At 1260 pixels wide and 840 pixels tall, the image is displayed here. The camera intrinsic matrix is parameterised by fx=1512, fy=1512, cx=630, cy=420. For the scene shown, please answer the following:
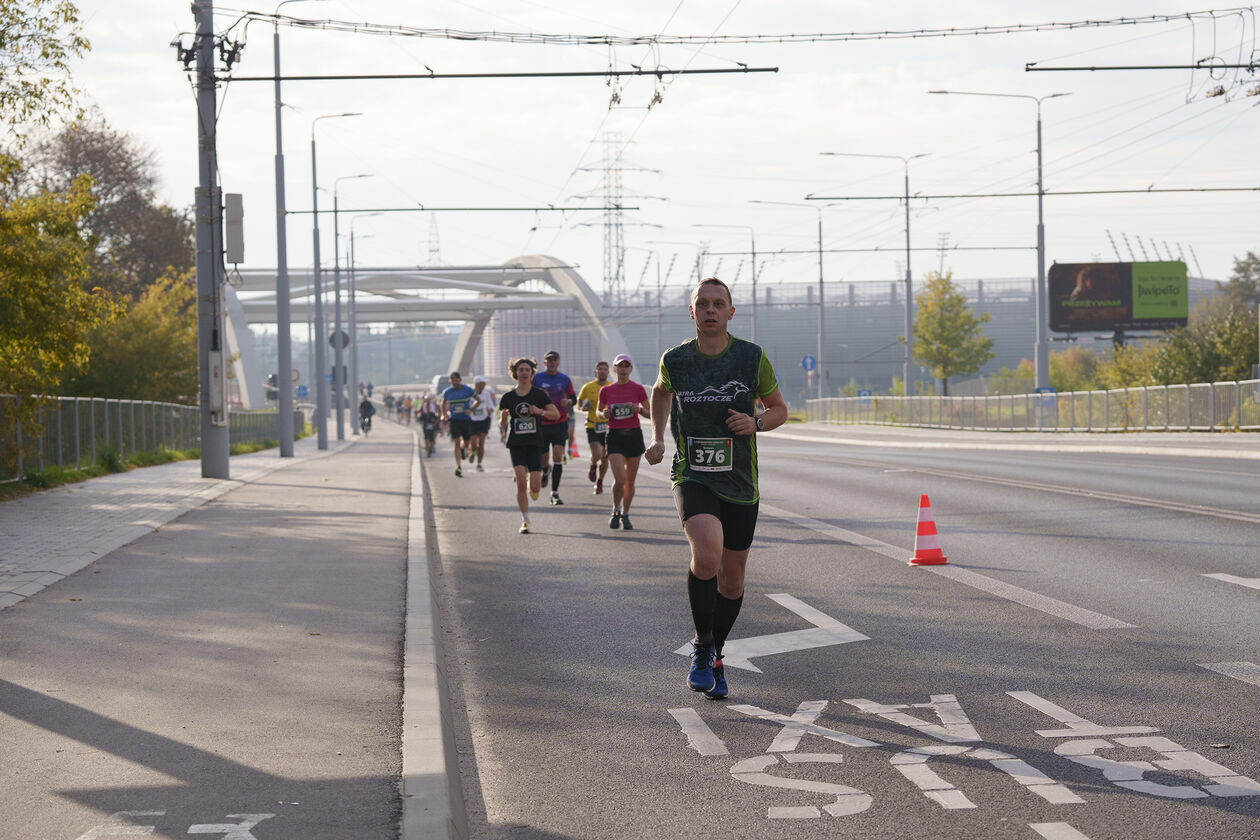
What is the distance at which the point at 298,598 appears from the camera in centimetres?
937

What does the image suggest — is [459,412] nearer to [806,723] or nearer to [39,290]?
[39,290]

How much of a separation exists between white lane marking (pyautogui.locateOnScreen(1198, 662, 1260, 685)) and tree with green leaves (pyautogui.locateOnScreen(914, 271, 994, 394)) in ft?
209

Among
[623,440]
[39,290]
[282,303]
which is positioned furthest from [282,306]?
[623,440]

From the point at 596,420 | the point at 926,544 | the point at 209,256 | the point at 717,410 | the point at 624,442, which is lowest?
the point at 926,544

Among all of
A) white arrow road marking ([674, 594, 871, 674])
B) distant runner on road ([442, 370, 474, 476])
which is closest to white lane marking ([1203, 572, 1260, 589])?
white arrow road marking ([674, 594, 871, 674])

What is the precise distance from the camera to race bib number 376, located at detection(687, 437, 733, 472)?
21.6 feet

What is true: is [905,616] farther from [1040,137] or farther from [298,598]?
[1040,137]

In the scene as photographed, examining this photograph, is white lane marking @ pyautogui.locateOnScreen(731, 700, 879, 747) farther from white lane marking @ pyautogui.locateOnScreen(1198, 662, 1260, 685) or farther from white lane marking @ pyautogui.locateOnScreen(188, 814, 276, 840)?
white lane marking @ pyautogui.locateOnScreen(188, 814, 276, 840)

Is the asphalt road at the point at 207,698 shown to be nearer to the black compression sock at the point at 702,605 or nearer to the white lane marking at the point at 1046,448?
the black compression sock at the point at 702,605

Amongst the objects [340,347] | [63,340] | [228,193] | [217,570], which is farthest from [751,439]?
[340,347]

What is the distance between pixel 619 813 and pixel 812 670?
243cm

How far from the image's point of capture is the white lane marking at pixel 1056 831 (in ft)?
14.7

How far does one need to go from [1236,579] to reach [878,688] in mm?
4338

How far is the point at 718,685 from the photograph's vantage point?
665 centimetres
